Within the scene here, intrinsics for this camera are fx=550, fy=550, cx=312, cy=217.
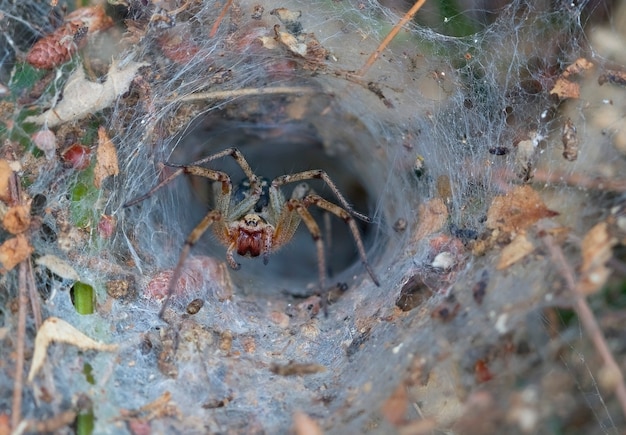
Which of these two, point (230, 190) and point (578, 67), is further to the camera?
point (230, 190)

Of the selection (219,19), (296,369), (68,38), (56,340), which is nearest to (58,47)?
(68,38)

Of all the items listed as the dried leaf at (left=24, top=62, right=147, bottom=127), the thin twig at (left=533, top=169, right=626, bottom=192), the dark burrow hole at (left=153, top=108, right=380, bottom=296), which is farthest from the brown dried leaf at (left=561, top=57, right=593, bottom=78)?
the dried leaf at (left=24, top=62, right=147, bottom=127)

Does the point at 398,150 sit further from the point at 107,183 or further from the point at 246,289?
the point at 107,183

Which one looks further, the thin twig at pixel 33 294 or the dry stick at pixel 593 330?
the thin twig at pixel 33 294

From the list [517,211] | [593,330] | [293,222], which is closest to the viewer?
[593,330]

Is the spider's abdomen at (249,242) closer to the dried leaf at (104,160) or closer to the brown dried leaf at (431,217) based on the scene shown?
the dried leaf at (104,160)

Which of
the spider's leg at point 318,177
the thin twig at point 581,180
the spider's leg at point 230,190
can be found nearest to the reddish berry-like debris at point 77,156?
the spider's leg at point 230,190

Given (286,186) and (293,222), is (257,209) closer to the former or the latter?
(293,222)
